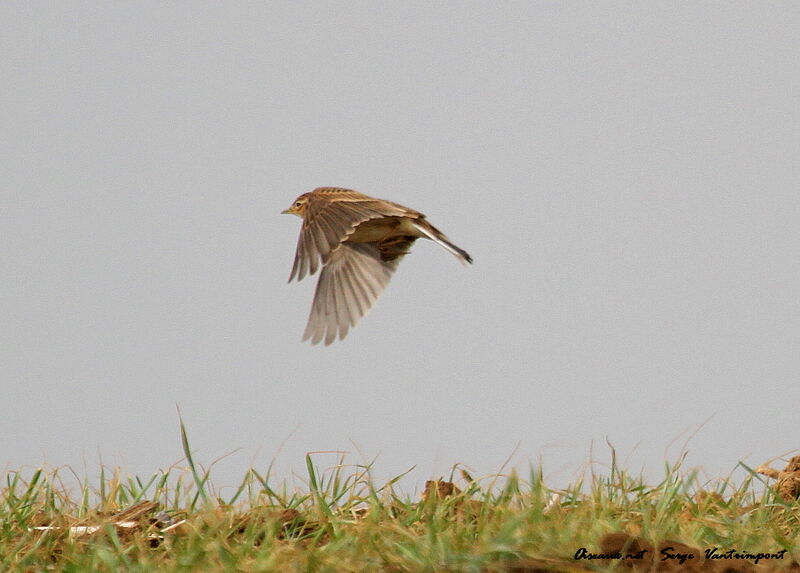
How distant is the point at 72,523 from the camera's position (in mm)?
5930

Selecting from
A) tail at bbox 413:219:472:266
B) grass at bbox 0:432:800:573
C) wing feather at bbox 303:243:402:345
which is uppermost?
tail at bbox 413:219:472:266

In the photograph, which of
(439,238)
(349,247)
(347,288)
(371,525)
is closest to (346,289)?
(347,288)

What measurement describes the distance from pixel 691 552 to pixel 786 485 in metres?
2.12

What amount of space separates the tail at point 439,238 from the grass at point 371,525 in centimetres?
275

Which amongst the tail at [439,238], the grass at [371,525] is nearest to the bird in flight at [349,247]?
the tail at [439,238]

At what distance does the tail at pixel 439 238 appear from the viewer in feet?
28.4

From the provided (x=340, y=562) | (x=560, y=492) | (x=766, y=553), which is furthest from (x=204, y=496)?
(x=766, y=553)

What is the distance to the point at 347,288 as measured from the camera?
9.77 meters

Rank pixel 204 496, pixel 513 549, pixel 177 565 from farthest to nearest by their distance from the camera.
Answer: pixel 204 496
pixel 177 565
pixel 513 549

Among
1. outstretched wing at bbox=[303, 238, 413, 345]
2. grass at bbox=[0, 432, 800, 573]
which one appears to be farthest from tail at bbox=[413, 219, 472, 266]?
grass at bbox=[0, 432, 800, 573]

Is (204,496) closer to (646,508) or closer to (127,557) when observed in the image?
(127,557)

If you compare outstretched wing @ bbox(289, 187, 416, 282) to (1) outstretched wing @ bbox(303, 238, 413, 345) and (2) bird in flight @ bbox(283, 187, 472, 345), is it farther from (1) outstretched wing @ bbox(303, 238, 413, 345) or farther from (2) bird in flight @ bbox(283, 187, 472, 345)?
(1) outstretched wing @ bbox(303, 238, 413, 345)

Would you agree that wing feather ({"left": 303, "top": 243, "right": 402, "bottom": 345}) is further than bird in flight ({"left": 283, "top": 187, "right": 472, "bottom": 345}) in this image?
Yes

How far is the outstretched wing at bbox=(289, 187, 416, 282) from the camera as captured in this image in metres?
8.27
